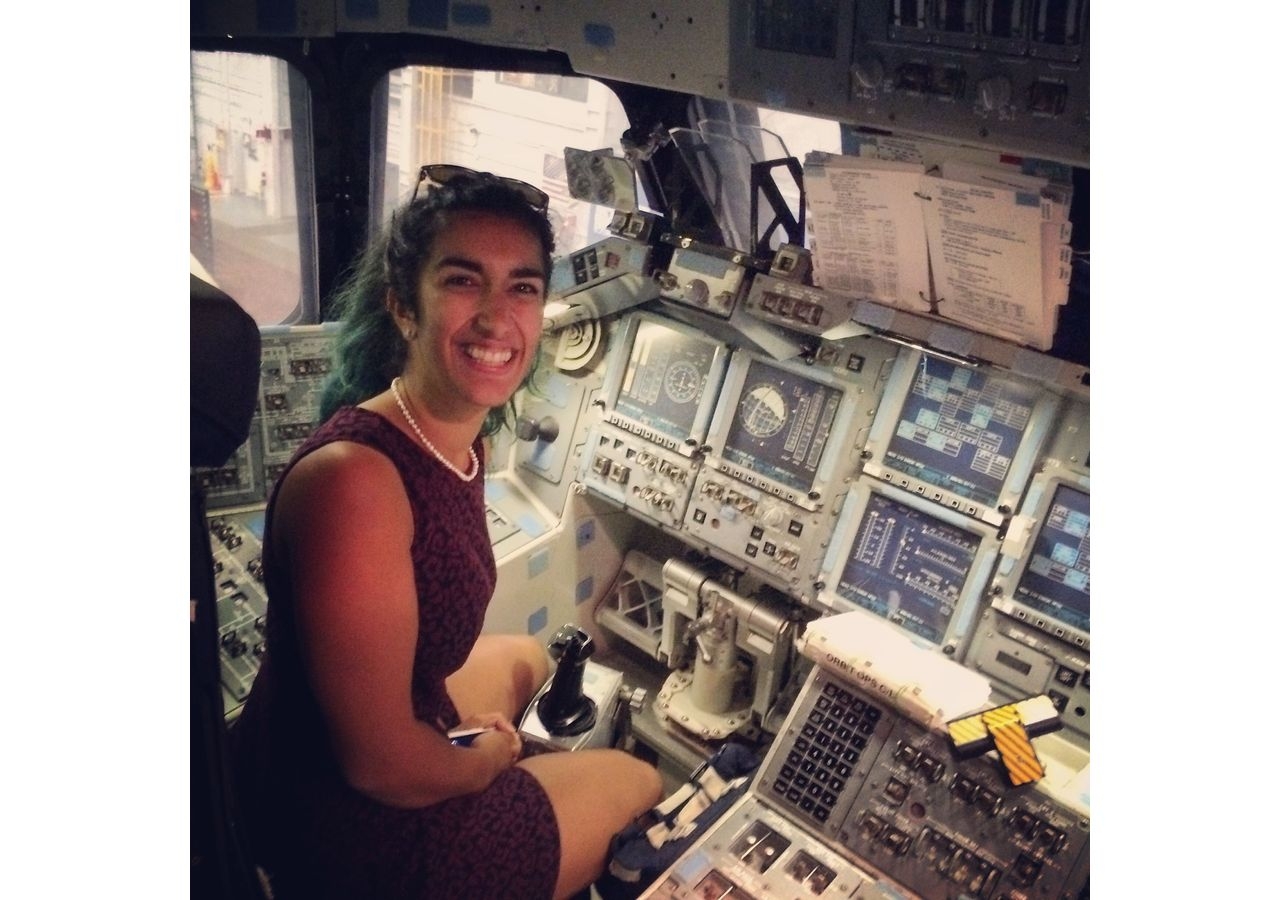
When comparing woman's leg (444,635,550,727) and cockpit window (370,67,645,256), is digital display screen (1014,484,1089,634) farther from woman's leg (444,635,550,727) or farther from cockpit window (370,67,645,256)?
cockpit window (370,67,645,256)

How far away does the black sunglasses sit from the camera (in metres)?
1.51

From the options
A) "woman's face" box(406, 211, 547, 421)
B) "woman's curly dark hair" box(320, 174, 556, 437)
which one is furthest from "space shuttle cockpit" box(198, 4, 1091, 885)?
"woman's face" box(406, 211, 547, 421)

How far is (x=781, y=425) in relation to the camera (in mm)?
2764

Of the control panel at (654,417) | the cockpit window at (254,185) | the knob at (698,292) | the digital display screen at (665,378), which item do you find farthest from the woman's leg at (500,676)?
the knob at (698,292)

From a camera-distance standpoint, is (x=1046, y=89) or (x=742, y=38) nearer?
(x=1046, y=89)

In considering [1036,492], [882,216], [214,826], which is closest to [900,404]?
[1036,492]

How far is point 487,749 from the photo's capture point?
178 cm

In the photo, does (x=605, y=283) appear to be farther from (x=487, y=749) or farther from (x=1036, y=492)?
(x=487, y=749)

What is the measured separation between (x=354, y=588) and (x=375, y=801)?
16.1 inches

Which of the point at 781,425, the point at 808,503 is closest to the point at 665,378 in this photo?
the point at 781,425

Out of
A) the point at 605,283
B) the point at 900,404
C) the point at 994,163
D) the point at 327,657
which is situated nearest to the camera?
the point at 327,657

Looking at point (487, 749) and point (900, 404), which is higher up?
point (900, 404)

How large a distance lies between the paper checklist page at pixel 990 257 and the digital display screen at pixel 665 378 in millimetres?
838
